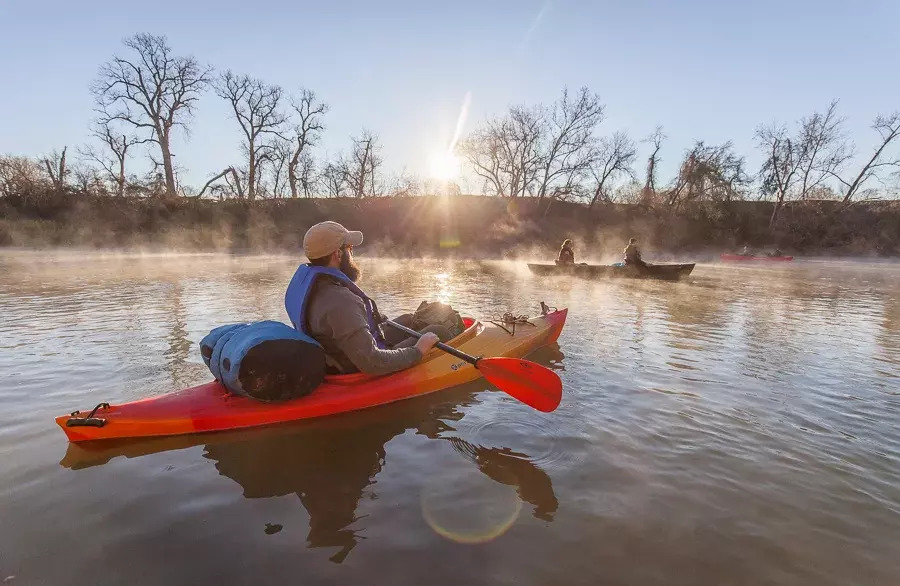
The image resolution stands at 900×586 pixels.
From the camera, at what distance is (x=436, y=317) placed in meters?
5.23

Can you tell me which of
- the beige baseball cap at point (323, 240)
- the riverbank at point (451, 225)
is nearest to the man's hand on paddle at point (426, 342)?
the beige baseball cap at point (323, 240)

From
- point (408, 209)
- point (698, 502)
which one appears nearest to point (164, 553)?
point (698, 502)

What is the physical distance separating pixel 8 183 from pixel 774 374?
127 feet

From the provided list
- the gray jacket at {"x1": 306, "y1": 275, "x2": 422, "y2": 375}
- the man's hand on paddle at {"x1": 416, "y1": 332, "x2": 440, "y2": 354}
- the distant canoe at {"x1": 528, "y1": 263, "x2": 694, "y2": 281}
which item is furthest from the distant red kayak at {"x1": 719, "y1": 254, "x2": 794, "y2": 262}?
the gray jacket at {"x1": 306, "y1": 275, "x2": 422, "y2": 375}

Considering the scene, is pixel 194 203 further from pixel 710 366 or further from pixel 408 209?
pixel 710 366

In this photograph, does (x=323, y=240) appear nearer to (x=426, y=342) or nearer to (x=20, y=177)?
(x=426, y=342)

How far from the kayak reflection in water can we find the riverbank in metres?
26.1

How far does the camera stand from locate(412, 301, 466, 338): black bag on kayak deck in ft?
17.1

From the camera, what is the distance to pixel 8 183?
2920 cm

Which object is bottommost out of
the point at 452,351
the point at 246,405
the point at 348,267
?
the point at 246,405

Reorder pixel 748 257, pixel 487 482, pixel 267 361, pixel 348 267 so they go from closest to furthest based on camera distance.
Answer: pixel 487 482
pixel 267 361
pixel 348 267
pixel 748 257

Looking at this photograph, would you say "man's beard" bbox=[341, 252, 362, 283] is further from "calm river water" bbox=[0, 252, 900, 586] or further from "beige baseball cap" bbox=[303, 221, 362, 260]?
"calm river water" bbox=[0, 252, 900, 586]

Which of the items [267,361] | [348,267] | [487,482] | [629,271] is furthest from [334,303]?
[629,271]

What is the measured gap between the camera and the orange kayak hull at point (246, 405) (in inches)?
138
